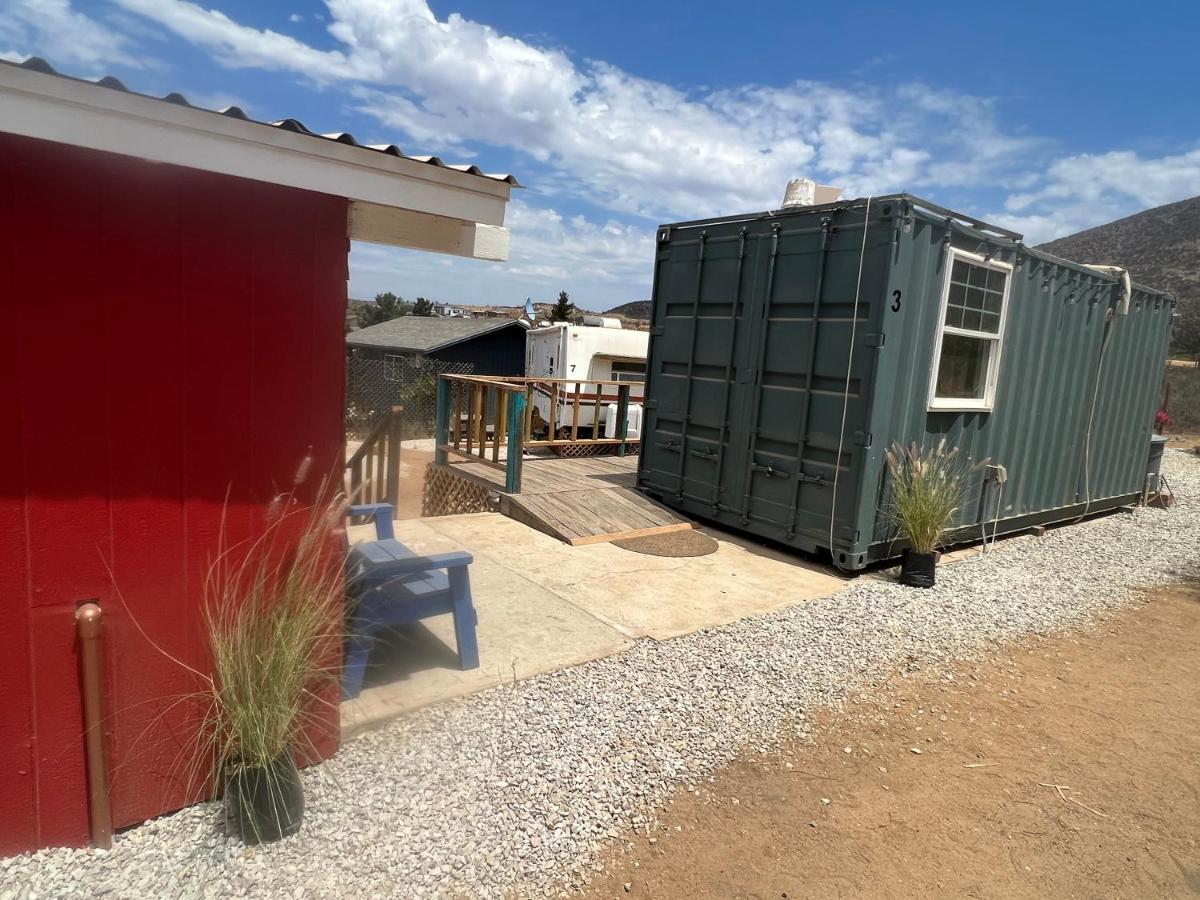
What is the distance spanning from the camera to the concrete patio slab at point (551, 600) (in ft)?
11.0

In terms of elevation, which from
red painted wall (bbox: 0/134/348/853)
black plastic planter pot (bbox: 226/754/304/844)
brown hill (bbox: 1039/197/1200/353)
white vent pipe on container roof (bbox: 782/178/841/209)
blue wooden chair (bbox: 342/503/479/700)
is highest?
brown hill (bbox: 1039/197/1200/353)

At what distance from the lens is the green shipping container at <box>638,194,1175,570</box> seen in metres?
5.36

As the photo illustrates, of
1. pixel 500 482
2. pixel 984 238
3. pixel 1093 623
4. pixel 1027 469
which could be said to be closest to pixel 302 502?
pixel 500 482

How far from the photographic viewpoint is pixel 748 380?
20.4ft

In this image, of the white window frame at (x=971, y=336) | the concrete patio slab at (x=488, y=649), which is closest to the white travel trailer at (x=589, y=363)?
the white window frame at (x=971, y=336)

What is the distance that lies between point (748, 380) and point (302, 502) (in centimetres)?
444

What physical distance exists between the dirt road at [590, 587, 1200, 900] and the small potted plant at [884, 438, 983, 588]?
1.41 m

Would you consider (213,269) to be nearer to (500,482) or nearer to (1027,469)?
(500,482)

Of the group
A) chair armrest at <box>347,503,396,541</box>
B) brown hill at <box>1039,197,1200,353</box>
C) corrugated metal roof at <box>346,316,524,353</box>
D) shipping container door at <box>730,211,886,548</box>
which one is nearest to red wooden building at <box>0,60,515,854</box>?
chair armrest at <box>347,503,396,541</box>

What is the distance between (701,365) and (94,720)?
213 inches

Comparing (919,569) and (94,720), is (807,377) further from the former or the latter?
(94,720)

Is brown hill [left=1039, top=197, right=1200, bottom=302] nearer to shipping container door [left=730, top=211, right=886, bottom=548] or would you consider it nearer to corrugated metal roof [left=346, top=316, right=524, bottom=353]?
corrugated metal roof [left=346, top=316, right=524, bottom=353]

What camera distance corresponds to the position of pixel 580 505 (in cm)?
680

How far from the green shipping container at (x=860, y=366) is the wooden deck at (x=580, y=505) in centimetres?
35
